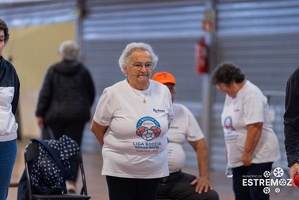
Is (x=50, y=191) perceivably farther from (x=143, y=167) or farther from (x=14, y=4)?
(x=14, y=4)

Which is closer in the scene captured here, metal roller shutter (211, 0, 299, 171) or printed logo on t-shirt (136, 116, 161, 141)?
printed logo on t-shirt (136, 116, 161, 141)

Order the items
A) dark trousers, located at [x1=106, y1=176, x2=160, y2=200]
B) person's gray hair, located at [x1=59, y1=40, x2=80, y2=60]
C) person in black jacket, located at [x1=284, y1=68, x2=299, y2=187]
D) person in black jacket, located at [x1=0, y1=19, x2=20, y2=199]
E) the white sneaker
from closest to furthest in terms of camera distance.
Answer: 1. person in black jacket, located at [x1=284, y1=68, x2=299, y2=187]
2. person in black jacket, located at [x1=0, y1=19, x2=20, y2=199]
3. dark trousers, located at [x1=106, y1=176, x2=160, y2=200]
4. the white sneaker
5. person's gray hair, located at [x1=59, y1=40, x2=80, y2=60]

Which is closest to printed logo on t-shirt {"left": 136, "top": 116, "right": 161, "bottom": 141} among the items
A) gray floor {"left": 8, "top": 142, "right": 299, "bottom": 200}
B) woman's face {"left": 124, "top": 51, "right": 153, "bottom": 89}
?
woman's face {"left": 124, "top": 51, "right": 153, "bottom": 89}

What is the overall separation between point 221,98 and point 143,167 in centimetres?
576

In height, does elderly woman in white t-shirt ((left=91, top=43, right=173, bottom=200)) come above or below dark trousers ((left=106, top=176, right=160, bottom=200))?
above

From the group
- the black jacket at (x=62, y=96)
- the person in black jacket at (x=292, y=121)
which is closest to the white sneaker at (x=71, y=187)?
the black jacket at (x=62, y=96)

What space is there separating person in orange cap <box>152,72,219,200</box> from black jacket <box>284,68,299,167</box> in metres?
1.70

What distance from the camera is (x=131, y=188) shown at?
15.6ft

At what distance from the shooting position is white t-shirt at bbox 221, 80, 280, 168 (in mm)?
5723

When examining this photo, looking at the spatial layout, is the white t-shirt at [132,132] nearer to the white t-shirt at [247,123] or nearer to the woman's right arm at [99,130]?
the woman's right arm at [99,130]

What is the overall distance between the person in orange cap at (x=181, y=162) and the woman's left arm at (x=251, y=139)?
13.8 inches

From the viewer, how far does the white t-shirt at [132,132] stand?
4613mm

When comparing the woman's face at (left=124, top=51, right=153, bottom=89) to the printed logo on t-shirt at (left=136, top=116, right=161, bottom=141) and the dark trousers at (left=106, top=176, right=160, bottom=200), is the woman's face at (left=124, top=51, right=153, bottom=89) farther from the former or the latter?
the dark trousers at (left=106, top=176, right=160, bottom=200)

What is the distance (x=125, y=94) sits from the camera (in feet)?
15.5
